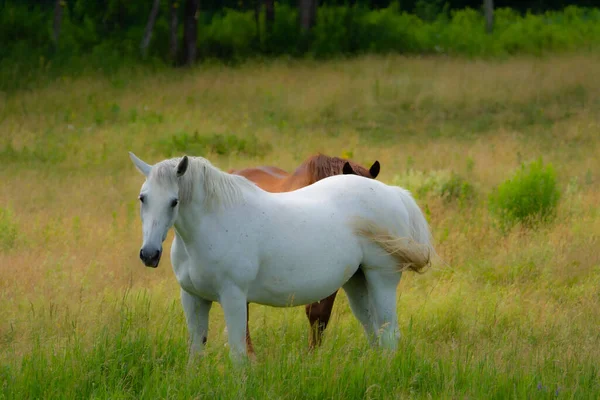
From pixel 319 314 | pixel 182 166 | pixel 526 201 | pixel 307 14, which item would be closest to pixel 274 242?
pixel 182 166

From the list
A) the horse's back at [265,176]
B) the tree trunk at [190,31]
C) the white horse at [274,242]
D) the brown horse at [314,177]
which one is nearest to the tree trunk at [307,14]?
the tree trunk at [190,31]

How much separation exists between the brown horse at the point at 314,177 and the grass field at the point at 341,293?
0.57 ft

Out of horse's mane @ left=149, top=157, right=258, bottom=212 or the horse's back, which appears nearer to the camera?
horse's mane @ left=149, top=157, right=258, bottom=212

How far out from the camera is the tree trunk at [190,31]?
20.8 m

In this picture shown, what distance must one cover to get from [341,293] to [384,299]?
195 cm

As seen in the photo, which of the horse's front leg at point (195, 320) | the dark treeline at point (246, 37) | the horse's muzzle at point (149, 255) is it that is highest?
the dark treeline at point (246, 37)

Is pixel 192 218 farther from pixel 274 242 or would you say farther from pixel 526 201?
pixel 526 201

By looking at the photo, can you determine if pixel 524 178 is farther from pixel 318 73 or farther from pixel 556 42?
pixel 556 42

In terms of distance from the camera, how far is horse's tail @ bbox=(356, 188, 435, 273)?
5.01 metres

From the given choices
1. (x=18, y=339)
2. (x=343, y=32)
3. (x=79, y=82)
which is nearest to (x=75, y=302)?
(x=18, y=339)

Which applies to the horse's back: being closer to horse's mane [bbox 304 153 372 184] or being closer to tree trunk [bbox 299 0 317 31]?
horse's mane [bbox 304 153 372 184]

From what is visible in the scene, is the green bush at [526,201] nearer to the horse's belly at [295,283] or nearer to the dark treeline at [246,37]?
the horse's belly at [295,283]

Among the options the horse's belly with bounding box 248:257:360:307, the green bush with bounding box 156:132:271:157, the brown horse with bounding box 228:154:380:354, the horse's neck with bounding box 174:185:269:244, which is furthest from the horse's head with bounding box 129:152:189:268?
the green bush with bounding box 156:132:271:157

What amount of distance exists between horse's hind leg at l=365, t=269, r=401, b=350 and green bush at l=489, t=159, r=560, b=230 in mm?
4181
